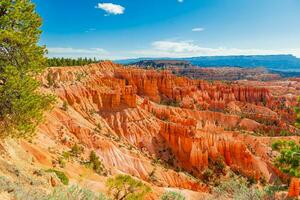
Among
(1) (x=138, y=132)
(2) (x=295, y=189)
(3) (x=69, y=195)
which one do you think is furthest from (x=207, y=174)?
(3) (x=69, y=195)

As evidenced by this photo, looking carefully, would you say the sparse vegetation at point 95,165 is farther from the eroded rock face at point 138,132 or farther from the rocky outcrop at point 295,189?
the rocky outcrop at point 295,189

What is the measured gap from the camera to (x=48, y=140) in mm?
36000

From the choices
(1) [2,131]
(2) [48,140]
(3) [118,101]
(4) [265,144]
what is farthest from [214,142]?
(1) [2,131]

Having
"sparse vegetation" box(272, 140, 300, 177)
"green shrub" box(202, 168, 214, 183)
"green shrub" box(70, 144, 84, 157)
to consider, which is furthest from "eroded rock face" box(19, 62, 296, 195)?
"sparse vegetation" box(272, 140, 300, 177)

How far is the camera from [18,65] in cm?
1588

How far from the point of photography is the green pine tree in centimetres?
1491

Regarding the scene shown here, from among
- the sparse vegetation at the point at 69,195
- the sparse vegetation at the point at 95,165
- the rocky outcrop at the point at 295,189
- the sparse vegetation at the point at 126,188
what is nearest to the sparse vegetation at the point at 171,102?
the sparse vegetation at the point at 95,165

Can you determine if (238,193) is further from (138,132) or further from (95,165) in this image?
(138,132)

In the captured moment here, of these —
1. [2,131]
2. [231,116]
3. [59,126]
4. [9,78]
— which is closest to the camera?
[9,78]

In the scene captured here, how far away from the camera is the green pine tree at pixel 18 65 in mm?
14906

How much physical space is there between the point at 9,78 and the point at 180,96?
8980 cm

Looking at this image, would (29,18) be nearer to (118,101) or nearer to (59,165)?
(59,165)

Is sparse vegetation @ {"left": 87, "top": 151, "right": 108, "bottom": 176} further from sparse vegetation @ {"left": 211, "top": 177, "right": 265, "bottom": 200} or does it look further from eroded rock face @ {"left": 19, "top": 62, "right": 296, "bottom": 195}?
sparse vegetation @ {"left": 211, "top": 177, "right": 265, "bottom": 200}

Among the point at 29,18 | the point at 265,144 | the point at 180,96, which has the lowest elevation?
the point at 265,144
